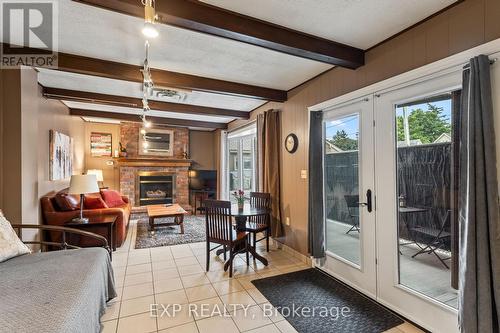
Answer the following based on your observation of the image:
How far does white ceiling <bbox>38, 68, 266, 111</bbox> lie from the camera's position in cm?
331

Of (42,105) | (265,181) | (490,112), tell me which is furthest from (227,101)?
(490,112)

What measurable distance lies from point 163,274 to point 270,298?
1.46 metres

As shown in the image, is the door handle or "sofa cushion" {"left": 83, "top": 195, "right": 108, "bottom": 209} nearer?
the door handle

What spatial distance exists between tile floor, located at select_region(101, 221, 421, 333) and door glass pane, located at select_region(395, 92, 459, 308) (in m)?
0.48

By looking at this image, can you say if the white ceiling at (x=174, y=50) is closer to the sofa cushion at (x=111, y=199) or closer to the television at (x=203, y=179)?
the sofa cushion at (x=111, y=199)

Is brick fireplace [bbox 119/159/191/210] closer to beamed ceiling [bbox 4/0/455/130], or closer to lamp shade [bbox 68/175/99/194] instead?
beamed ceiling [bbox 4/0/455/130]

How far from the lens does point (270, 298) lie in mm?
2545

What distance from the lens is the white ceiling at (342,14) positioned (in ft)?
6.03

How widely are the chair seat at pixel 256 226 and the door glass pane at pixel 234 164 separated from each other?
2.92 metres

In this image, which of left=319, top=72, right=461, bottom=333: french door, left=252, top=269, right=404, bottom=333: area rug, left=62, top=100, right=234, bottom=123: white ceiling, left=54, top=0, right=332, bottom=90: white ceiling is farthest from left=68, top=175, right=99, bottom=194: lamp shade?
left=319, top=72, right=461, bottom=333: french door

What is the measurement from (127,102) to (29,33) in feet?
6.53

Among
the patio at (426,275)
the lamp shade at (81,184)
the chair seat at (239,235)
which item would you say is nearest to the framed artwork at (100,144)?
the lamp shade at (81,184)

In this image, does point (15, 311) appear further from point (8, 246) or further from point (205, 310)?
point (205, 310)

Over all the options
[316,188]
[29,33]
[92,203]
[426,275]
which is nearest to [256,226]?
[316,188]
